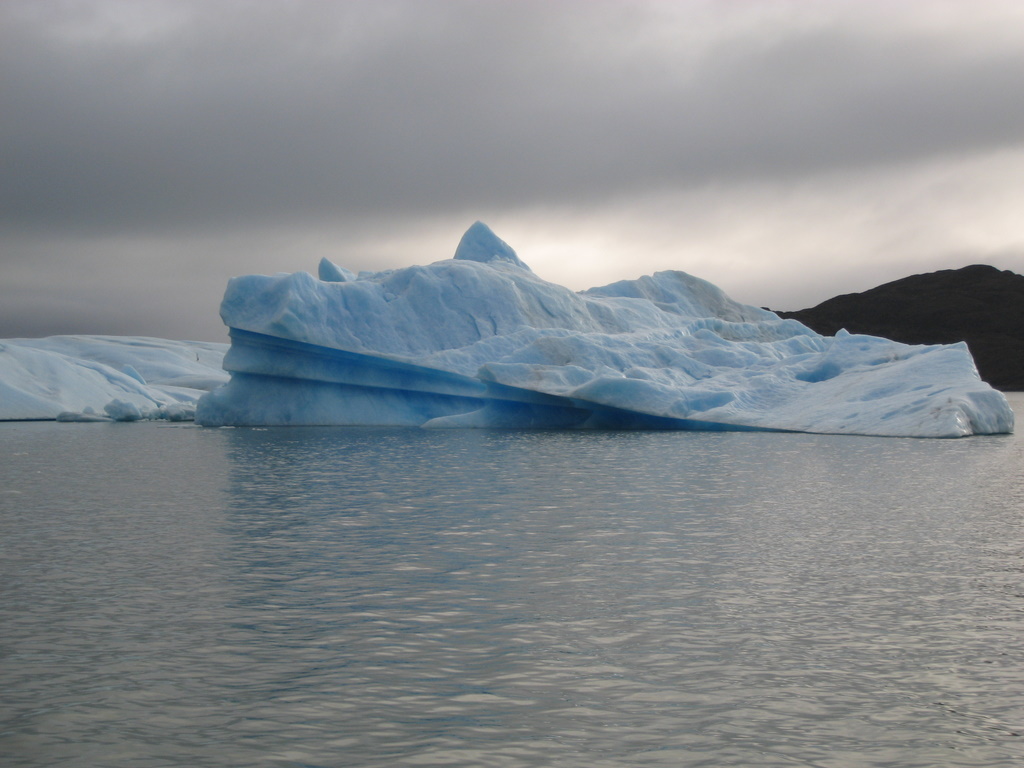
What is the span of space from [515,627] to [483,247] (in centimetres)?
2451

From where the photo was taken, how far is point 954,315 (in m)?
82.9

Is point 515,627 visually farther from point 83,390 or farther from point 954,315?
point 954,315

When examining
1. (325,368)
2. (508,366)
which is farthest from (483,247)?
(508,366)

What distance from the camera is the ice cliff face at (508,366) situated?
68.9ft

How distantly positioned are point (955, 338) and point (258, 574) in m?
83.9

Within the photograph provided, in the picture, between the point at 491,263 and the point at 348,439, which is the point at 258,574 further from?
the point at 491,263

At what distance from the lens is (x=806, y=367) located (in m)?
24.5

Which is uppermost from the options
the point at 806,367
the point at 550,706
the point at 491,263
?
the point at 491,263

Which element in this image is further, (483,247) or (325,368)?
(483,247)

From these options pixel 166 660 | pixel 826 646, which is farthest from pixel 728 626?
pixel 166 660

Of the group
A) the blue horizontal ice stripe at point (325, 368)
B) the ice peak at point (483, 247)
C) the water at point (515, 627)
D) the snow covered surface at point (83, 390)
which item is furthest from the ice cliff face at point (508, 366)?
the water at point (515, 627)

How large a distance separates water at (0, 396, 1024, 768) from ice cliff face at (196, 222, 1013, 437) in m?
10.3

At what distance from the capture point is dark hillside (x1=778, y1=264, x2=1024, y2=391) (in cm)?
7881

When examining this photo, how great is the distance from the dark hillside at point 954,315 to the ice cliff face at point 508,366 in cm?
5877
